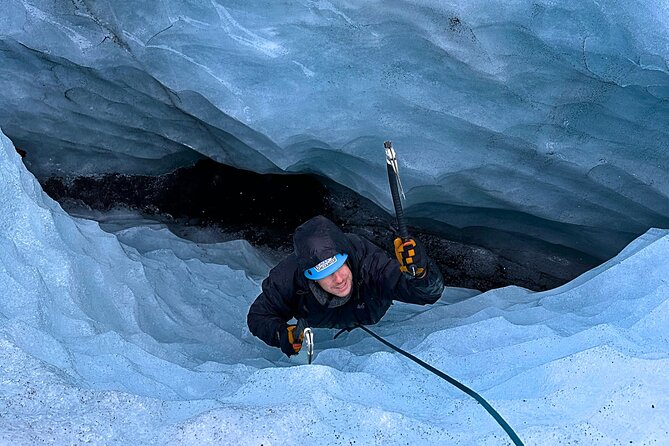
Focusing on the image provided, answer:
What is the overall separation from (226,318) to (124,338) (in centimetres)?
74

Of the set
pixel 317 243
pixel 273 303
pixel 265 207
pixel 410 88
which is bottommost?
pixel 265 207

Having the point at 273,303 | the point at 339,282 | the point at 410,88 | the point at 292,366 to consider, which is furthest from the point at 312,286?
the point at 410,88

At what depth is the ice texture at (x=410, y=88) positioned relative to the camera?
2402mm

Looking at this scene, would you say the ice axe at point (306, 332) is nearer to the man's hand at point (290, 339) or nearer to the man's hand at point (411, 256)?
the man's hand at point (290, 339)

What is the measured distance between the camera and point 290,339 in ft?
7.38

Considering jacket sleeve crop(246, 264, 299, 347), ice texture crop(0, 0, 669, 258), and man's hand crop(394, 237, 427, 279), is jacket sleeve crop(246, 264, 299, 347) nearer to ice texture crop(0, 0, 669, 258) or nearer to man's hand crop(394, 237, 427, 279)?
man's hand crop(394, 237, 427, 279)

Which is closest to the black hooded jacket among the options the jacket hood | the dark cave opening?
the jacket hood

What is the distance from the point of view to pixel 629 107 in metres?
2.48

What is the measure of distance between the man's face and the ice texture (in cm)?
74

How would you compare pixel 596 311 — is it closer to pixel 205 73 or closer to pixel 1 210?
pixel 205 73

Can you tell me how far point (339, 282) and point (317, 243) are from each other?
0.16 m

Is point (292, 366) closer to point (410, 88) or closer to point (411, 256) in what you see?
point (411, 256)

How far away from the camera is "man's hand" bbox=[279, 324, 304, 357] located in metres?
2.24

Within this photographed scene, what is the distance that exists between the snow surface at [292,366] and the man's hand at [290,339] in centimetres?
12
